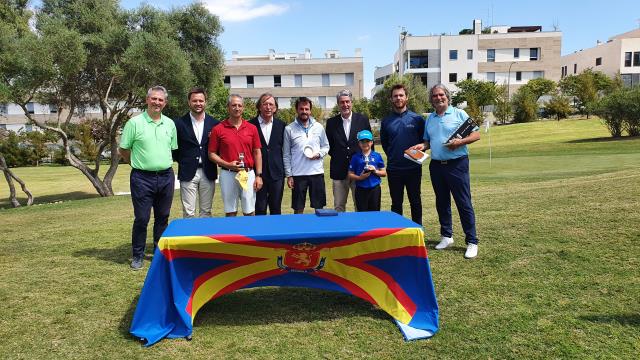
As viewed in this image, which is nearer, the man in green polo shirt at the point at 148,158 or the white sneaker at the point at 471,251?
the man in green polo shirt at the point at 148,158

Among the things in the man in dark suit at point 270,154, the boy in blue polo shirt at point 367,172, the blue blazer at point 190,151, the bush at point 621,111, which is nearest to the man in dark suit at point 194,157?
the blue blazer at point 190,151

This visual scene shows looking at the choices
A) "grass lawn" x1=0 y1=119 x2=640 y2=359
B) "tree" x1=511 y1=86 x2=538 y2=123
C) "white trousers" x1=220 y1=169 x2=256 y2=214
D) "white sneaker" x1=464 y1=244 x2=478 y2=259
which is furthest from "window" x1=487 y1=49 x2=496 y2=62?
"white trousers" x1=220 y1=169 x2=256 y2=214

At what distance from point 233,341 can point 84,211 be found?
9459 mm

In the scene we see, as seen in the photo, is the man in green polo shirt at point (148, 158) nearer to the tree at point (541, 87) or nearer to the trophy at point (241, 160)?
the trophy at point (241, 160)

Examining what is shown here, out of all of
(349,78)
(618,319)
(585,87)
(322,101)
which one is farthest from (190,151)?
(322,101)

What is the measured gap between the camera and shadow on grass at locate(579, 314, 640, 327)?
364cm

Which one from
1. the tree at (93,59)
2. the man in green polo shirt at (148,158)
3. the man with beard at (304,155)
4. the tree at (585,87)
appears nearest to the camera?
the man in green polo shirt at (148,158)

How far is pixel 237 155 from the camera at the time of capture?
5.37 metres

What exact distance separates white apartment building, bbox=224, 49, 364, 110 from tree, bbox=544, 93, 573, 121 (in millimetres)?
21365

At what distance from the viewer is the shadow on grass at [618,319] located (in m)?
3.64

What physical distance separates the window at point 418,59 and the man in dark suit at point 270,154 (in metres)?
60.4

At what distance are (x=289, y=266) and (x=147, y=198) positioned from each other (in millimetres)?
2301

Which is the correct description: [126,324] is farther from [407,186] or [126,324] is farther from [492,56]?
[492,56]

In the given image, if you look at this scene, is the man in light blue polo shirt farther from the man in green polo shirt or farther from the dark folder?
the man in green polo shirt
